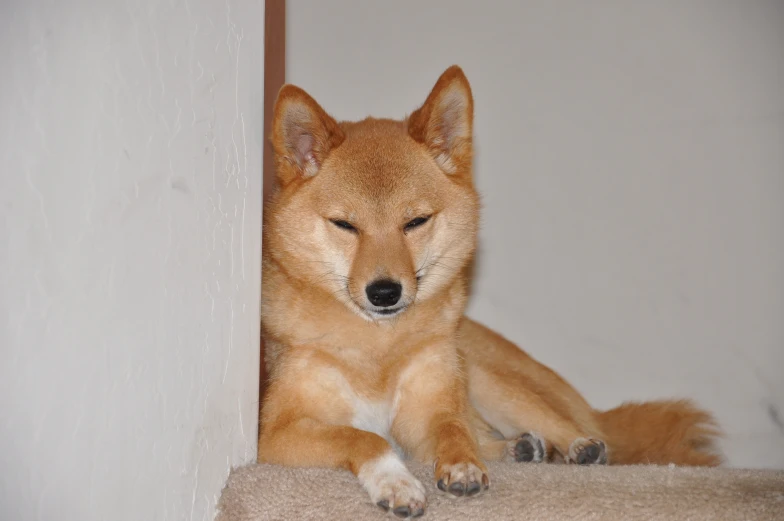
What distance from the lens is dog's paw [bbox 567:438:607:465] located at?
2.39 meters

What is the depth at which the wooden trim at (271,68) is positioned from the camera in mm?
2530

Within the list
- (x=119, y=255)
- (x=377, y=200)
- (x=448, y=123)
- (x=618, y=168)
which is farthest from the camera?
(x=618, y=168)

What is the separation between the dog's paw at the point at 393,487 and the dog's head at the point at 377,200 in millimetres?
477

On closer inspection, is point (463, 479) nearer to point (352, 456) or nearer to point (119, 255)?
point (352, 456)

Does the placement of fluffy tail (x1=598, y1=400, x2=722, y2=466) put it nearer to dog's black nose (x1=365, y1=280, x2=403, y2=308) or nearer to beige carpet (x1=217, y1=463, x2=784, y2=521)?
beige carpet (x1=217, y1=463, x2=784, y2=521)

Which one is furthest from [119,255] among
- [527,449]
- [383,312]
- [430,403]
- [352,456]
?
[527,449]

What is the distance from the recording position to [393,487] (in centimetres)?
164

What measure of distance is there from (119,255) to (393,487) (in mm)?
838

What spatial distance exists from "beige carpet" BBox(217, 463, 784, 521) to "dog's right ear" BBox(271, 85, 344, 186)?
91 centimetres

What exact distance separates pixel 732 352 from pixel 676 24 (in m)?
1.53

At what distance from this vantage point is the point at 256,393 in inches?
78.1

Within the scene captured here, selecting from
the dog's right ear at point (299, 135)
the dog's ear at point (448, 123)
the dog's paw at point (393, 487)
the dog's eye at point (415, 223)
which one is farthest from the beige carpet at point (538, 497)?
the dog's ear at point (448, 123)

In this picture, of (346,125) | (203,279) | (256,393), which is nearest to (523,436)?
(256,393)

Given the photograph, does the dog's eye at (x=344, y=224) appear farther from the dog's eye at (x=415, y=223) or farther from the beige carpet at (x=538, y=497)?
the beige carpet at (x=538, y=497)
